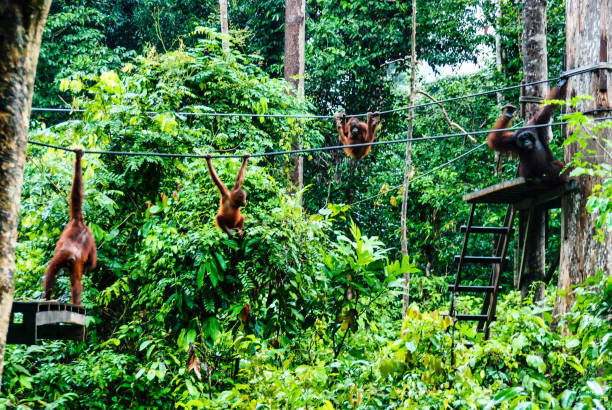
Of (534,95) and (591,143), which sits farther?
(534,95)

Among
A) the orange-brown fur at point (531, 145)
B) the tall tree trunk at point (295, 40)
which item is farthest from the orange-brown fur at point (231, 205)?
the tall tree trunk at point (295, 40)

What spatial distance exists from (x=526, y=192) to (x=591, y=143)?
3.57 ft

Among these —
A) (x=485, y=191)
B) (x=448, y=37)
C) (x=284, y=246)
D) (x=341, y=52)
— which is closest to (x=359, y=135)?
(x=485, y=191)

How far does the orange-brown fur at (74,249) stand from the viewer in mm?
4766

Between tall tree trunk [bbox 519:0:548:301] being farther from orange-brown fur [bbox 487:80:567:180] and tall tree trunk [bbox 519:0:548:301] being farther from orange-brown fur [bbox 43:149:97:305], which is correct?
orange-brown fur [bbox 43:149:97:305]

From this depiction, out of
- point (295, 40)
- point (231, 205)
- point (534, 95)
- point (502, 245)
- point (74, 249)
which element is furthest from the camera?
point (295, 40)

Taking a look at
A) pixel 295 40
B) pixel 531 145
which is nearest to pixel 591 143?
pixel 531 145

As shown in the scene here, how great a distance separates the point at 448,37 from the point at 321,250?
1053cm

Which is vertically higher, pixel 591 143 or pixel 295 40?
pixel 295 40

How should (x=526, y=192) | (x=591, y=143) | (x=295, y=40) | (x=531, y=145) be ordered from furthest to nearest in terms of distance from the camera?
(x=295, y=40) < (x=531, y=145) < (x=526, y=192) < (x=591, y=143)

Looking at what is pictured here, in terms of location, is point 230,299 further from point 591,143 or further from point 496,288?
point 591,143

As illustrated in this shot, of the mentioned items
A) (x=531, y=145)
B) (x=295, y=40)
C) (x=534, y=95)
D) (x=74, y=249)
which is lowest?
(x=74, y=249)

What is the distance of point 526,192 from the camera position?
6.35m

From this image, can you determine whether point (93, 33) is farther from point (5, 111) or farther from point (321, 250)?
point (5, 111)
